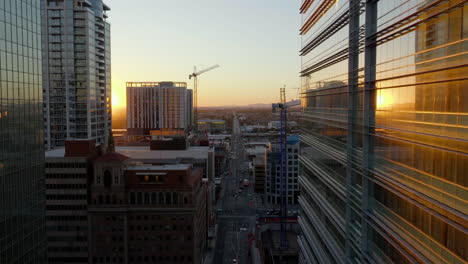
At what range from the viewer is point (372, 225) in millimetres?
22156

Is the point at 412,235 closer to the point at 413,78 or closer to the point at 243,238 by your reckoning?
the point at 413,78

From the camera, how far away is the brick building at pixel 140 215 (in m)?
65.6

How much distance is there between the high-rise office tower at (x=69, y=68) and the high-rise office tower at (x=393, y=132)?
6926cm

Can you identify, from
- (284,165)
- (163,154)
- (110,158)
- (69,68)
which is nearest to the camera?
(110,158)

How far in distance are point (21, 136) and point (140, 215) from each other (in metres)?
32.3

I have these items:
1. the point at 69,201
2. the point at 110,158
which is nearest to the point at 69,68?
the point at 110,158

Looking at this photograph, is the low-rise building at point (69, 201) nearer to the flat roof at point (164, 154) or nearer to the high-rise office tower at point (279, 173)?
the flat roof at point (164, 154)

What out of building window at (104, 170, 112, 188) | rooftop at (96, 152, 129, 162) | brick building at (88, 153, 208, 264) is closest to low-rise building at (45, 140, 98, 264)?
brick building at (88, 153, 208, 264)

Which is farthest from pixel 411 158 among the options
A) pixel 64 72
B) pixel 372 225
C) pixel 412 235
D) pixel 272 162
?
pixel 272 162

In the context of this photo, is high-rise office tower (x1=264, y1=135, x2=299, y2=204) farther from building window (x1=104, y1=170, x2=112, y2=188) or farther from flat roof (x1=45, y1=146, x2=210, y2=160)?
building window (x1=104, y1=170, x2=112, y2=188)

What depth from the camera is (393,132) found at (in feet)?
63.7

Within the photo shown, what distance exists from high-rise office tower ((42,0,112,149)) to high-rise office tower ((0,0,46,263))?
176ft

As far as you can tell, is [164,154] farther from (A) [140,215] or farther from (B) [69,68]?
(A) [140,215]

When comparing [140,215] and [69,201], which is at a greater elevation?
[69,201]
